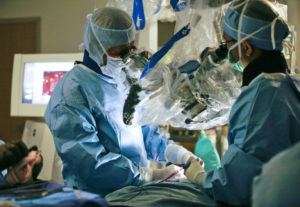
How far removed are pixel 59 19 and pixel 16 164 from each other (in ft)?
8.08

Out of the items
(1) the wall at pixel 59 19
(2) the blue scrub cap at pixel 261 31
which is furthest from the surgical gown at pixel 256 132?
(1) the wall at pixel 59 19

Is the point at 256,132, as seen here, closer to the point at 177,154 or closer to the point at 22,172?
the point at 177,154

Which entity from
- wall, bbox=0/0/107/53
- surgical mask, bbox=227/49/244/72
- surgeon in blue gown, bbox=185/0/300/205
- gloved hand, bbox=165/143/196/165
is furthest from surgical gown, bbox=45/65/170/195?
wall, bbox=0/0/107/53

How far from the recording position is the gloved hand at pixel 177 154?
1.77 m

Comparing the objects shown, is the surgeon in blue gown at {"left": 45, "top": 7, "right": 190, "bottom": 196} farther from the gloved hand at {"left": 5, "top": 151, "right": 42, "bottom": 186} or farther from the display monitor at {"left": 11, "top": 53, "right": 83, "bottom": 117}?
the display monitor at {"left": 11, "top": 53, "right": 83, "bottom": 117}

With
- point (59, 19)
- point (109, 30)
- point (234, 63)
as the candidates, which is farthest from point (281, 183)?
point (59, 19)

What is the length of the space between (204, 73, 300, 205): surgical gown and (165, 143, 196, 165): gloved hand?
440 mm

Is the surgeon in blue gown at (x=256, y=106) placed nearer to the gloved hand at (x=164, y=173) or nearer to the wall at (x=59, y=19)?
the gloved hand at (x=164, y=173)

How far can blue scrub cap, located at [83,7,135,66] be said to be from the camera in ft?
5.56

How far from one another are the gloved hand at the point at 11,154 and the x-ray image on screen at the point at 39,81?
1790 mm

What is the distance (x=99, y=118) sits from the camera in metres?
1.70

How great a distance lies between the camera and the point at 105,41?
1713 millimetres

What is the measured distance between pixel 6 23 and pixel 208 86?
9.90ft

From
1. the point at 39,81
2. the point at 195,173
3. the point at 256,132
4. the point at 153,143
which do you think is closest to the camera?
the point at 256,132
